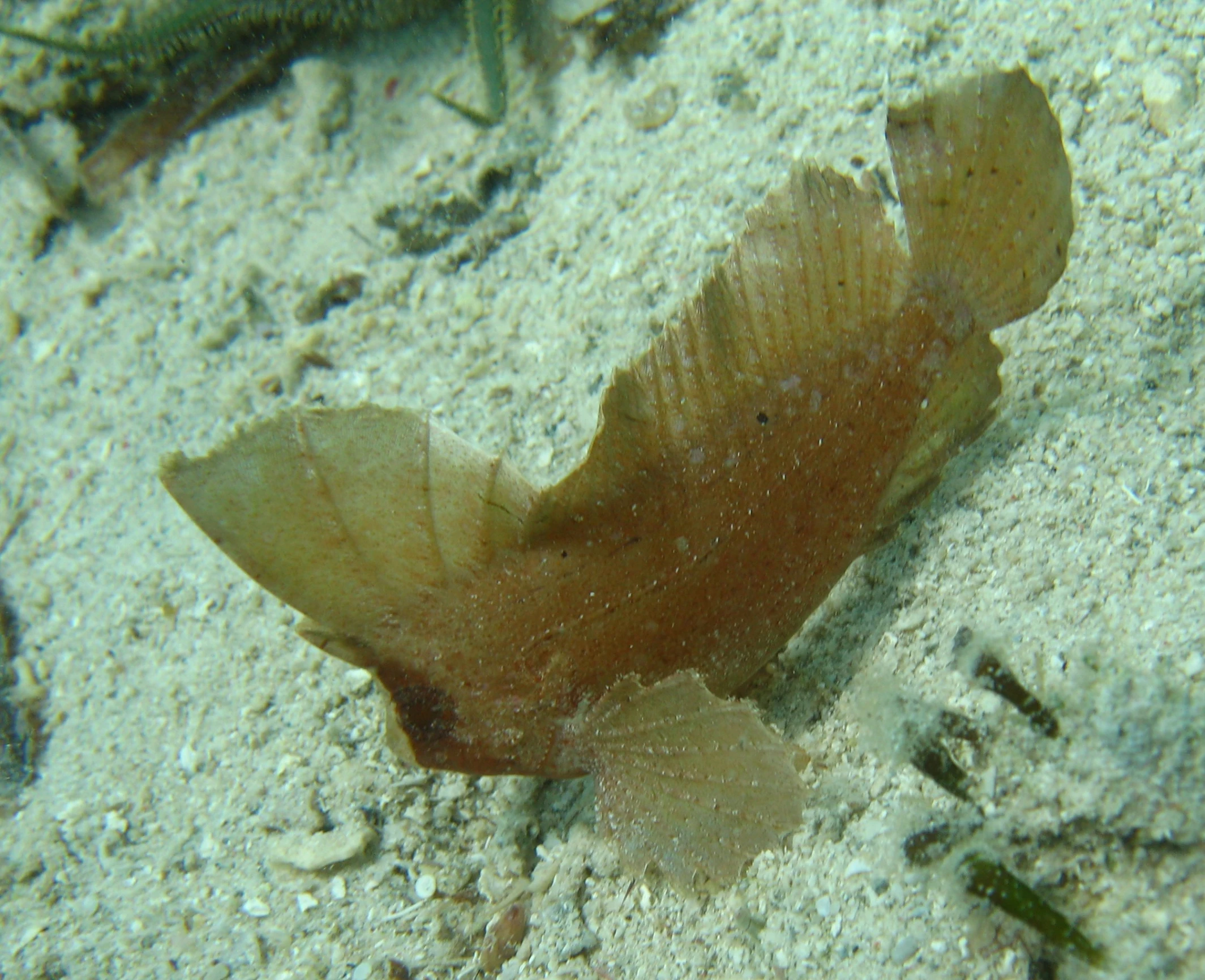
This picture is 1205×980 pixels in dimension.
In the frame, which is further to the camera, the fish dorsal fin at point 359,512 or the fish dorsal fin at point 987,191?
the fish dorsal fin at point 359,512

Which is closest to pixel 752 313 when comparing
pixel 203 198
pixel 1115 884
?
pixel 1115 884

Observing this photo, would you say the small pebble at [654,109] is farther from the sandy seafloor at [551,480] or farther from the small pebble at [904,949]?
the small pebble at [904,949]

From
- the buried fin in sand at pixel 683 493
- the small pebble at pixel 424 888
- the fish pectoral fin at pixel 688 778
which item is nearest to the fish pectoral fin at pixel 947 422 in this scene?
the buried fin in sand at pixel 683 493

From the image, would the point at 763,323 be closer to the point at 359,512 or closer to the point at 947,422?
the point at 947,422

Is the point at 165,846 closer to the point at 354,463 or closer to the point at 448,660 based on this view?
the point at 448,660

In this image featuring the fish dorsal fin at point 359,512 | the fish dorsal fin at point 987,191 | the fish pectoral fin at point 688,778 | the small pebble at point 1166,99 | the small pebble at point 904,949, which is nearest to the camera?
the small pebble at point 904,949

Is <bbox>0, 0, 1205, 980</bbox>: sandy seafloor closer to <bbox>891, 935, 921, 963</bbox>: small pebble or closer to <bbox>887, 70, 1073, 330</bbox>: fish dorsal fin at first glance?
<bbox>891, 935, 921, 963</bbox>: small pebble

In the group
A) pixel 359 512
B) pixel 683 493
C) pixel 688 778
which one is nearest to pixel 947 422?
pixel 683 493
